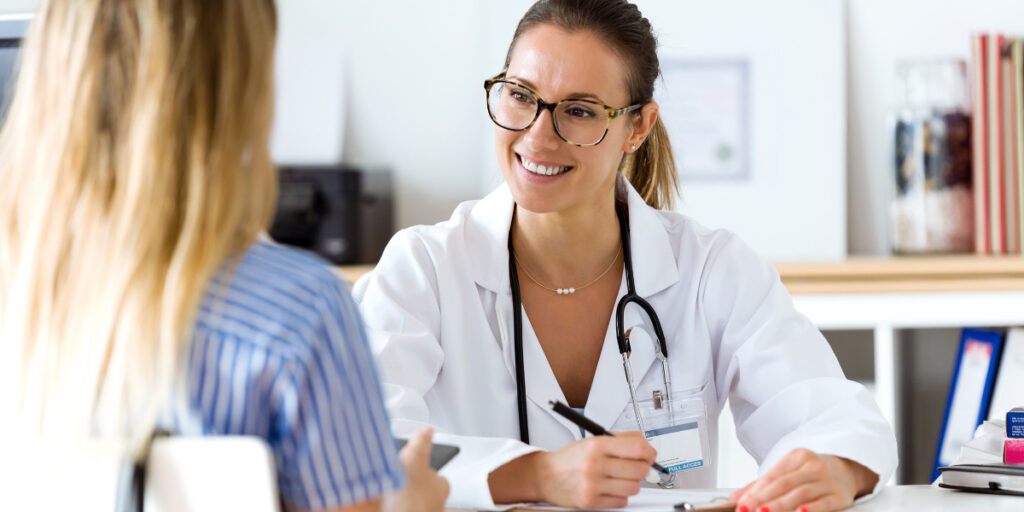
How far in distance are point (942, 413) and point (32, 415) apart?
2.66 meters

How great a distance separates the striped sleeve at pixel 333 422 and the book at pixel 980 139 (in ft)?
7.26

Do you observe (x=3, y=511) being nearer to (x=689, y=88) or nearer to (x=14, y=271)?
(x=14, y=271)

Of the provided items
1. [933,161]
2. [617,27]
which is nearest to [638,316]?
[617,27]

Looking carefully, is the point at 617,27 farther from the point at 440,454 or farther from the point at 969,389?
the point at 969,389

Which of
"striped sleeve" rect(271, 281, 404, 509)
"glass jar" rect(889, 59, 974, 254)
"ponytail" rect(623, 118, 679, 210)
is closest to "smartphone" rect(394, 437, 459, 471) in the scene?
"striped sleeve" rect(271, 281, 404, 509)

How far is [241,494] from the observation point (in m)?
0.72

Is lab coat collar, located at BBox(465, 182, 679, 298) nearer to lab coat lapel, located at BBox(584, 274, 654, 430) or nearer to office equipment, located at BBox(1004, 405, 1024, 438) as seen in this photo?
lab coat lapel, located at BBox(584, 274, 654, 430)

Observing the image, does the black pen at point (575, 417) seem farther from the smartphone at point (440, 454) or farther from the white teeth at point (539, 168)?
the white teeth at point (539, 168)

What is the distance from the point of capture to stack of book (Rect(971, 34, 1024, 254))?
2.55m

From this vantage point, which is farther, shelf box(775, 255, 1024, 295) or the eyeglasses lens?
shelf box(775, 255, 1024, 295)

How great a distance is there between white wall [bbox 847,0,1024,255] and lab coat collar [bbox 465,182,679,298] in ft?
4.35

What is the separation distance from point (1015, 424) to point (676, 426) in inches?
17.8

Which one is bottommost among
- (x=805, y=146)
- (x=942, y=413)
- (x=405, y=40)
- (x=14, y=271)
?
(x=942, y=413)

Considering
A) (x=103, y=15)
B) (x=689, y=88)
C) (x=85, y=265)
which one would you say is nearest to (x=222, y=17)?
(x=103, y=15)
